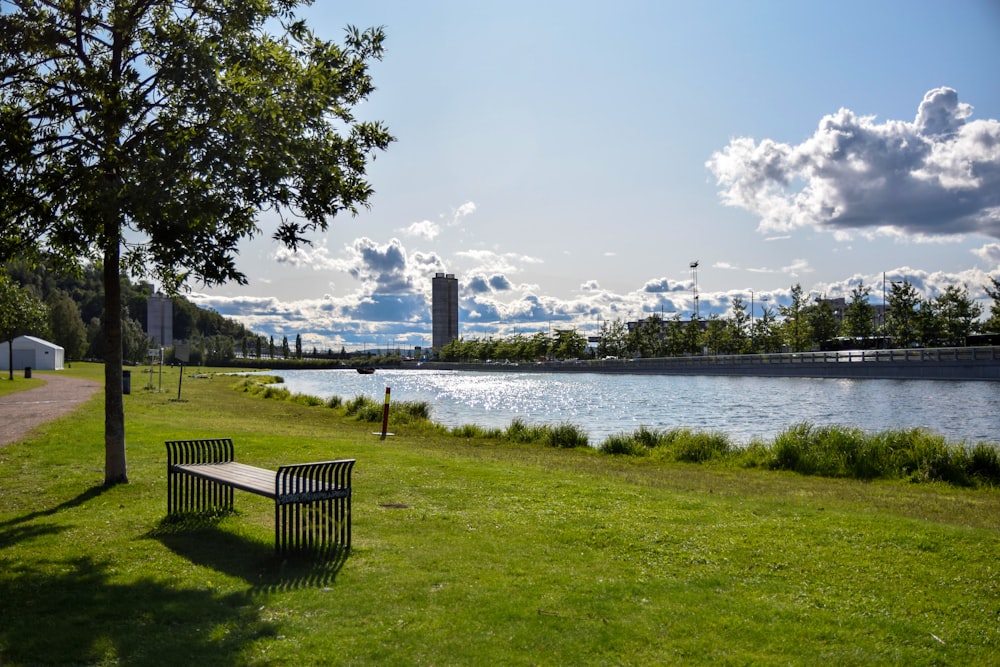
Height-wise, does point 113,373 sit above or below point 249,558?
above

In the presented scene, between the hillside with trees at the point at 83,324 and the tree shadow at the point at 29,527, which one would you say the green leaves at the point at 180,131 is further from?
the hillside with trees at the point at 83,324

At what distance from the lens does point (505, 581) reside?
7.48 meters

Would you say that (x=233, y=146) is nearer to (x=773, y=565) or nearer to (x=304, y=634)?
(x=304, y=634)

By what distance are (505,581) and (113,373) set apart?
786cm

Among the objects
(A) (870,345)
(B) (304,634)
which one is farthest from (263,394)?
Answer: (A) (870,345)

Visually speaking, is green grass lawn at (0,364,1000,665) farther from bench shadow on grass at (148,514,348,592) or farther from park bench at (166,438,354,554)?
park bench at (166,438,354,554)

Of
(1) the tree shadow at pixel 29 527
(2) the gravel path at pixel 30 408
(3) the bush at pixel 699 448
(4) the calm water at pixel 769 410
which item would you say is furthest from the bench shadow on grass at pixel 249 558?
(4) the calm water at pixel 769 410

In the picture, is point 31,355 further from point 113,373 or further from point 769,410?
point 113,373

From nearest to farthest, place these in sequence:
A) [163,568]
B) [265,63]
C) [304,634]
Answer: [304,634] → [163,568] → [265,63]

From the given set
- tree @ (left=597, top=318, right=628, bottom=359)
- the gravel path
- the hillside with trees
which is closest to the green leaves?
the gravel path

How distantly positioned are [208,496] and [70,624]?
4.62m

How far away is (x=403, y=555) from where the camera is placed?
27.8ft

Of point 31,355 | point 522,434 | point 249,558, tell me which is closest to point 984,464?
point 522,434

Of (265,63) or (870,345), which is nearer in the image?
(265,63)
